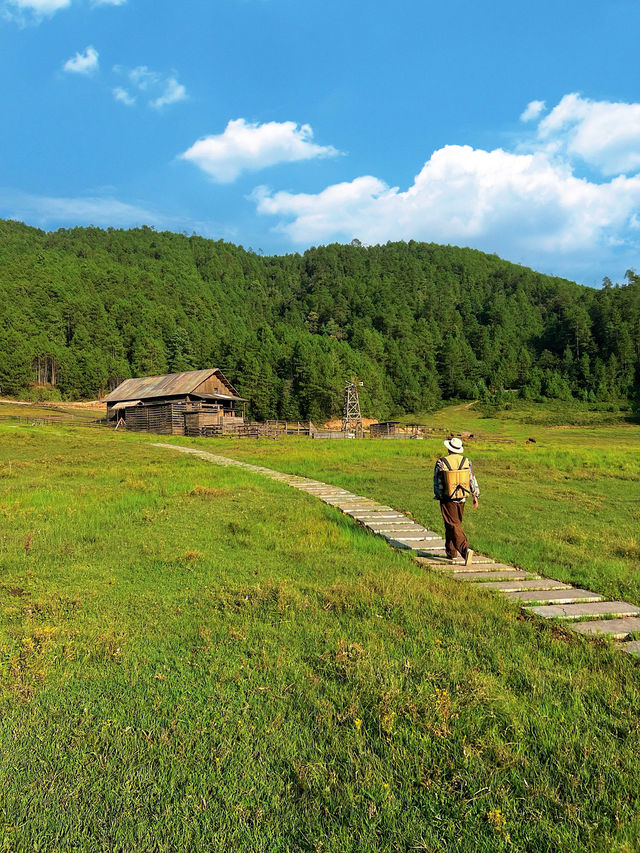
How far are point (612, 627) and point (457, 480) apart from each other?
3.14m

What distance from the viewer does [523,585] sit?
630cm

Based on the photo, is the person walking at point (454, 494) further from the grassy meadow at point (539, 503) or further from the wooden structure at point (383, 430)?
the wooden structure at point (383, 430)

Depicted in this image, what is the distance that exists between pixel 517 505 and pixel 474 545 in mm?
5371

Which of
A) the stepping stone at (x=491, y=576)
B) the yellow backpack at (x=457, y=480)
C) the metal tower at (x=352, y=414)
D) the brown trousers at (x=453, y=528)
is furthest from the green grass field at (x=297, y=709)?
the metal tower at (x=352, y=414)

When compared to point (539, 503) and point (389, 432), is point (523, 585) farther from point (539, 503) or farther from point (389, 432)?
point (389, 432)

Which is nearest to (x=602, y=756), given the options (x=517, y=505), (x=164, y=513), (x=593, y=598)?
(x=593, y=598)

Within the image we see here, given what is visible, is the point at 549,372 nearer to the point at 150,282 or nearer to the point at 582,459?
the point at 582,459

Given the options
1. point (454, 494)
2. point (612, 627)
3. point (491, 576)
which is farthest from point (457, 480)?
A: point (612, 627)

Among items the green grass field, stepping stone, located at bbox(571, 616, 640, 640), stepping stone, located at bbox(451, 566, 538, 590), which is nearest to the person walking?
stepping stone, located at bbox(451, 566, 538, 590)

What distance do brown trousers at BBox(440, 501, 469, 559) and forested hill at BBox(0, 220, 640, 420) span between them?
87774 millimetres

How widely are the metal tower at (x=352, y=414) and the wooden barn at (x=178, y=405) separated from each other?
1783 cm

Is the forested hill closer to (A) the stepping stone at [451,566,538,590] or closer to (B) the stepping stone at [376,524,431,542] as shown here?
(B) the stepping stone at [376,524,431,542]

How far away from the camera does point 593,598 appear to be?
5754mm

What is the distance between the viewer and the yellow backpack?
7.53 metres
